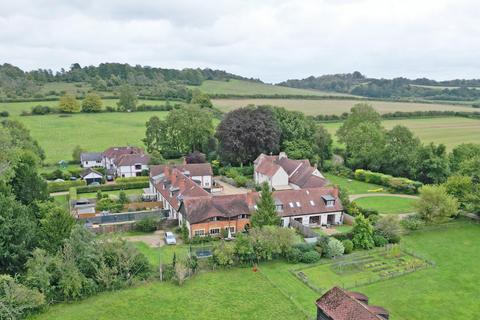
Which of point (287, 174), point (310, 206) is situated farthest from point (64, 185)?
point (310, 206)

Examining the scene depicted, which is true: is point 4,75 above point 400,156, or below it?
above

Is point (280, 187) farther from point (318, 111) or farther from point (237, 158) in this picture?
point (318, 111)

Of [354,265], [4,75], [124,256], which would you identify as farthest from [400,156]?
[4,75]

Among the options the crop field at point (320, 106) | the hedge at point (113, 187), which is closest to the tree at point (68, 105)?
the crop field at point (320, 106)

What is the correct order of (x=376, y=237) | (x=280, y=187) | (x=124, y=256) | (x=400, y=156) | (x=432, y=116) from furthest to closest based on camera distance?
(x=432, y=116), (x=400, y=156), (x=280, y=187), (x=376, y=237), (x=124, y=256)

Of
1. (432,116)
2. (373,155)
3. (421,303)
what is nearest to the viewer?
(421,303)

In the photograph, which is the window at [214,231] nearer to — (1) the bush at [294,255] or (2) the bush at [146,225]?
(2) the bush at [146,225]
